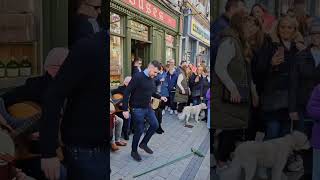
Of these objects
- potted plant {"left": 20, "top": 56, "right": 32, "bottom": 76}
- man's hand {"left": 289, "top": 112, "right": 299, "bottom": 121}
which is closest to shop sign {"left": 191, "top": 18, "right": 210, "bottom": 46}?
man's hand {"left": 289, "top": 112, "right": 299, "bottom": 121}

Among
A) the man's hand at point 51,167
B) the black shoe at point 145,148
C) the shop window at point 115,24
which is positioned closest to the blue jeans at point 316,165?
the black shoe at point 145,148

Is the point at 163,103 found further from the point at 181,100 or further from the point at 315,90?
the point at 315,90

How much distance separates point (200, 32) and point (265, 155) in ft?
3.42

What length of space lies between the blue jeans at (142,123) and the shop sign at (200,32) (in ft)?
2.37

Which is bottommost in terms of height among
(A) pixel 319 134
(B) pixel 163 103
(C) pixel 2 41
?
(A) pixel 319 134

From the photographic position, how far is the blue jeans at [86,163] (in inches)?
95.3

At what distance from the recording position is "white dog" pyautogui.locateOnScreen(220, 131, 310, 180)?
2.58 m

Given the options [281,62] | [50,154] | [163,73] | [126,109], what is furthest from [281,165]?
[50,154]

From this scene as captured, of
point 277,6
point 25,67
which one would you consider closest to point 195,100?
point 277,6

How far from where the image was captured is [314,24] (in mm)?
2496

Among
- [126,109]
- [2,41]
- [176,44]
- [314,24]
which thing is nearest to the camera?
[2,41]

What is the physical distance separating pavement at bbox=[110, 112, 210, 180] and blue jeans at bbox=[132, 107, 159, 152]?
0.05m

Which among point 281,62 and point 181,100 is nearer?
point 281,62

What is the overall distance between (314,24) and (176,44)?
3.38 feet
